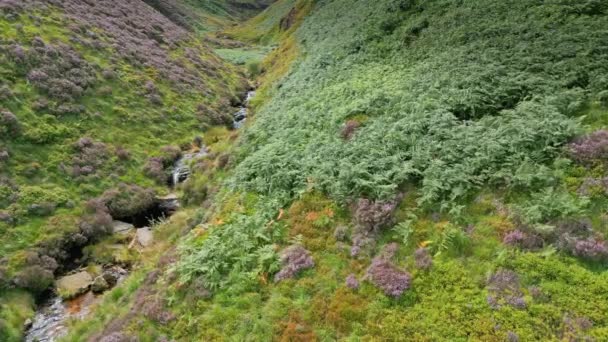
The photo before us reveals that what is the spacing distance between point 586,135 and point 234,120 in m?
36.3

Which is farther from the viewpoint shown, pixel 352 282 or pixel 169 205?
pixel 169 205

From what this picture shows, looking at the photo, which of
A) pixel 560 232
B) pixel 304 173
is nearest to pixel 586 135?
pixel 560 232

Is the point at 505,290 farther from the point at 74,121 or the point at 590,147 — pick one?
the point at 74,121

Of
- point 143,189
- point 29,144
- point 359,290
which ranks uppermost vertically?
point 29,144

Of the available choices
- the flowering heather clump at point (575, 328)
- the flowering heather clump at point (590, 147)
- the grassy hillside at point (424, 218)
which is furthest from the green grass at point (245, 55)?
the flowering heather clump at point (575, 328)

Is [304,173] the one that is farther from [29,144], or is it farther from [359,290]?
[29,144]

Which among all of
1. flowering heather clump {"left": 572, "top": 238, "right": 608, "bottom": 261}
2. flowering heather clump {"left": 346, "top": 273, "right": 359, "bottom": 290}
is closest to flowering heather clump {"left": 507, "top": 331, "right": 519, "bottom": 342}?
flowering heather clump {"left": 572, "top": 238, "right": 608, "bottom": 261}

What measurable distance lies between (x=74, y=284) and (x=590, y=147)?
24370 millimetres

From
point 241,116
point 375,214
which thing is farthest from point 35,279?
point 241,116

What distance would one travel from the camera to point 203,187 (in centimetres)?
2766

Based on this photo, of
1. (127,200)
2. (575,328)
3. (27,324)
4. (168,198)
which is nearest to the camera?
(575,328)

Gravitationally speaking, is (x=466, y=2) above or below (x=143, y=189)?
below

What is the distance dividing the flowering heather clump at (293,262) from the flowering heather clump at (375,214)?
2.33 metres

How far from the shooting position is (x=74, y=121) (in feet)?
113
